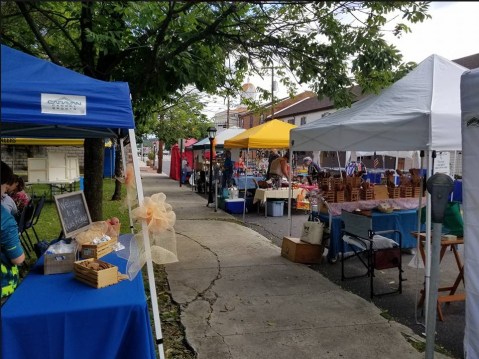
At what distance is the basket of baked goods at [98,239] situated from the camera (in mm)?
3232

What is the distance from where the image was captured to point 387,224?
6934 mm

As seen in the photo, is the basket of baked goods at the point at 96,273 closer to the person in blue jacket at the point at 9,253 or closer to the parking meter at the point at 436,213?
the person in blue jacket at the point at 9,253

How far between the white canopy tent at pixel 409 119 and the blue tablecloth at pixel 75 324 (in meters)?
3.03

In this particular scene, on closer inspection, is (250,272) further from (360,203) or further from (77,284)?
(77,284)

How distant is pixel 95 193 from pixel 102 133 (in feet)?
4.82

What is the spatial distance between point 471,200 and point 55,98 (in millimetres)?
3290

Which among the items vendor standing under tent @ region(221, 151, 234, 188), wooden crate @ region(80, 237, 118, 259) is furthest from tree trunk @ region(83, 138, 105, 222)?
vendor standing under tent @ region(221, 151, 234, 188)

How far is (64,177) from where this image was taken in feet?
39.5

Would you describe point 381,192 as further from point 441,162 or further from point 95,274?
point 95,274

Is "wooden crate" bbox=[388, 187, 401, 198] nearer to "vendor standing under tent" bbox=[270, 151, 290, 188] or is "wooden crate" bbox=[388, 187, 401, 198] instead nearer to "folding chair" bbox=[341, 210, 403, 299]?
"folding chair" bbox=[341, 210, 403, 299]

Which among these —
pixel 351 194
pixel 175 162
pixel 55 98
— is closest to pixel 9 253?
pixel 55 98

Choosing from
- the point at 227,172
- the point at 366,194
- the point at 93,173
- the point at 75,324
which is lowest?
the point at 75,324

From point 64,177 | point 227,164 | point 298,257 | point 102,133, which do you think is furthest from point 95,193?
point 227,164

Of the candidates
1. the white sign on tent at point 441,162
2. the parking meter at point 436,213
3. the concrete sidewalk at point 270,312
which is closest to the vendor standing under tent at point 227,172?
the concrete sidewalk at point 270,312
